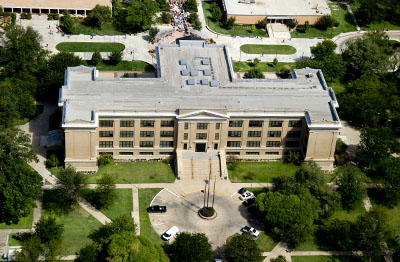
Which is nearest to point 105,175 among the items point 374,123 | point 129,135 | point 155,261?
point 129,135

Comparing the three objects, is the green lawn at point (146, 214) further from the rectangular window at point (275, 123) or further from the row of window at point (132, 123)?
the rectangular window at point (275, 123)

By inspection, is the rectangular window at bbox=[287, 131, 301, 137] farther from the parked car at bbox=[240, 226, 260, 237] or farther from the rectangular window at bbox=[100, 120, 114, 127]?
the rectangular window at bbox=[100, 120, 114, 127]

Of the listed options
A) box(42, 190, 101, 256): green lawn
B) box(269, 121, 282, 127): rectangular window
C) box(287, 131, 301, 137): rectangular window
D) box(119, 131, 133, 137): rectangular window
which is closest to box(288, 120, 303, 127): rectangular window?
box(287, 131, 301, 137): rectangular window

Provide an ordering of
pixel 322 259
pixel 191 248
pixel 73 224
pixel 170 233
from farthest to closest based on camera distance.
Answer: pixel 73 224, pixel 170 233, pixel 322 259, pixel 191 248

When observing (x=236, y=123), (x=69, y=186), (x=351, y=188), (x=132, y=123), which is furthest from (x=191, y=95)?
(x=351, y=188)

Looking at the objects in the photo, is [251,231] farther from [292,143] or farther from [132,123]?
[132,123]
